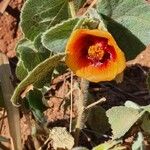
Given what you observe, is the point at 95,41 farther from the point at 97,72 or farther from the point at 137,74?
the point at 137,74

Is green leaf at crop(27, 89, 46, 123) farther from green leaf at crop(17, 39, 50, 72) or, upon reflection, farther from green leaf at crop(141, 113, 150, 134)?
green leaf at crop(141, 113, 150, 134)

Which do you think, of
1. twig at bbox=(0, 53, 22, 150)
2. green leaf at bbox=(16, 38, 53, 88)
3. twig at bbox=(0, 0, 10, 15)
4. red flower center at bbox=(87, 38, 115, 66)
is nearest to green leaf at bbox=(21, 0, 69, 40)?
green leaf at bbox=(16, 38, 53, 88)

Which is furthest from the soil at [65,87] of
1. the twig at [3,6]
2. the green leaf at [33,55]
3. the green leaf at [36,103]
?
the green leaf at [33,55]

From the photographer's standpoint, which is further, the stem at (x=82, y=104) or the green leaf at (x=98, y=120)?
the green leaf at (x=98, y=120)

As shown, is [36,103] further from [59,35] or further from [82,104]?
[59,35]

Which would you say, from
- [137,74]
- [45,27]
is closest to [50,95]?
[137,74]

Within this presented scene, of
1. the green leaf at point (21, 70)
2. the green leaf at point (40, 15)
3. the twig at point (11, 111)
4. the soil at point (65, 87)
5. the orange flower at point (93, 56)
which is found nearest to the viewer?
the orange flower at point (93, 56)

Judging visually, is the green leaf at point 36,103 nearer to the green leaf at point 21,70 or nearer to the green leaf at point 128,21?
the green leaf at point 21,70
